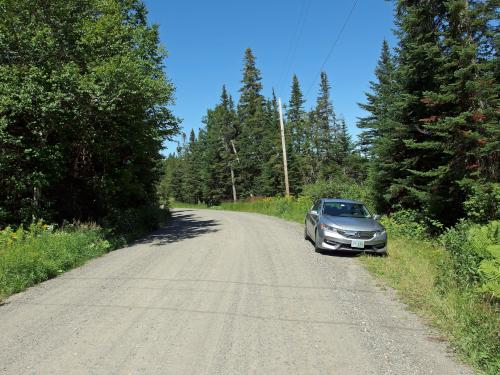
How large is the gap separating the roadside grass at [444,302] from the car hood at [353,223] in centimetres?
81

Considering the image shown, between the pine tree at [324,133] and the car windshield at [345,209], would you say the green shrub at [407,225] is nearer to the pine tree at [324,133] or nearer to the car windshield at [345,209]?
the car windshield at [345,209]

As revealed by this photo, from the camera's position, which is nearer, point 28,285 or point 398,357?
point 398,357

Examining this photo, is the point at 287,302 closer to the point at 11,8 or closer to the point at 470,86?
the point at 470,86

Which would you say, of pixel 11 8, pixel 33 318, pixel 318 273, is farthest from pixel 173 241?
pixel 11 8

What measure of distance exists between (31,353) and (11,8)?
12065 mm

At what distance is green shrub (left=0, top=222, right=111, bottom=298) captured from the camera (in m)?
7.95

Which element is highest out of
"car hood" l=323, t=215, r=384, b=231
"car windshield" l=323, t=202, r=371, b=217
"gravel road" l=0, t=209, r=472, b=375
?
"car windshield" l=323, t=202, r=371, b=217

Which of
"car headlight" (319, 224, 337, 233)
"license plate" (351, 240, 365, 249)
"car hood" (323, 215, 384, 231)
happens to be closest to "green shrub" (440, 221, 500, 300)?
"license plate" (351, 240, 365, 249)

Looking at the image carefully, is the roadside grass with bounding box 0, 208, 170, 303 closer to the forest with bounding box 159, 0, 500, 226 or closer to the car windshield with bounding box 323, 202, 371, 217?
the car windshield with bounding box 323, 202, 371, 217

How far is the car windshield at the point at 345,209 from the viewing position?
11.9 m

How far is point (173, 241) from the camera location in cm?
1427

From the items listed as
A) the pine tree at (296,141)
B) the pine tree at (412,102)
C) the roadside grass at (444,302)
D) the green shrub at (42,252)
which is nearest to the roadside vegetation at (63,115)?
the green shrub at (42,252)

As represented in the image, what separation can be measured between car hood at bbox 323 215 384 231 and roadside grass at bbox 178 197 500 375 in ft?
2.66

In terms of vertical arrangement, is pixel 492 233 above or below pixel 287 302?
above
